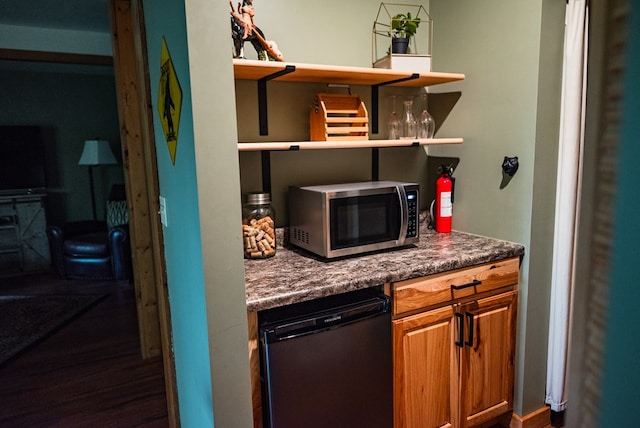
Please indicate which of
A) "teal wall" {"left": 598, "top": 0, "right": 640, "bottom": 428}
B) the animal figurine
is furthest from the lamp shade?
"teal wall" {"left": 598, "top": 0, "right": 640, "bottom": 428}

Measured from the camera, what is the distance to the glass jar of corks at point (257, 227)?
6.24 ft

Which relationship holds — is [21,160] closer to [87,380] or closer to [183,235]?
[87,380]

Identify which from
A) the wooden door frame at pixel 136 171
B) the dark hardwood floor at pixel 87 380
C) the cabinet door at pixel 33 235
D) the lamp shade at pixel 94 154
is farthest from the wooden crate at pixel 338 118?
the cabinet door at pixel 33 235

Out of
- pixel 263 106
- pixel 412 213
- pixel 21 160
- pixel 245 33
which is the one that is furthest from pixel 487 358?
pixel 21 160

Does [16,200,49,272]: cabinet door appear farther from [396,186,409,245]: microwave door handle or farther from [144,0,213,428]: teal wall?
[396,186,409,245]: microwave door handle

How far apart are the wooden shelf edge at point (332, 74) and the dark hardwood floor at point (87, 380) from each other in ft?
5.86

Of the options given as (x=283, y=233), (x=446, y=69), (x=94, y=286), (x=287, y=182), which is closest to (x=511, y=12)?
(x=446, y=69)

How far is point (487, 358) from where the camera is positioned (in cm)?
195

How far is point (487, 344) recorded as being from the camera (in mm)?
1944

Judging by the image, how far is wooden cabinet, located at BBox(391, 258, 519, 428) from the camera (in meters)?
1.74

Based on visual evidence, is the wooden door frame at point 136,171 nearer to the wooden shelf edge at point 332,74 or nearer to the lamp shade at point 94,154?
the wooden shelf edge at point 332,74

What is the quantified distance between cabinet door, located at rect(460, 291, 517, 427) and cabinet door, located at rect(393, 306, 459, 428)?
0.07 m

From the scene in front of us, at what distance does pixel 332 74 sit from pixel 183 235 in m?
0.96

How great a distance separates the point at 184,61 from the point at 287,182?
3.35 ft
